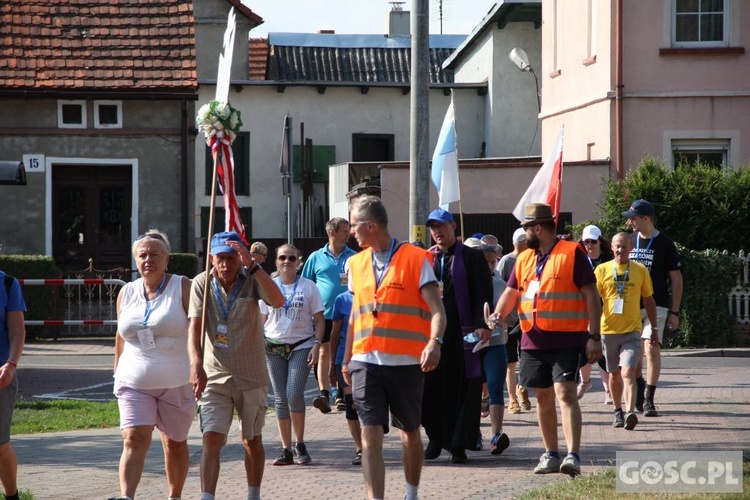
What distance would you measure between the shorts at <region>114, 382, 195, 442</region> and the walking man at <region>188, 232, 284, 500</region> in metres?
0.13

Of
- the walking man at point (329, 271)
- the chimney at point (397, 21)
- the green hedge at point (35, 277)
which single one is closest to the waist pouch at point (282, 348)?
the walking man at point (329, 271)

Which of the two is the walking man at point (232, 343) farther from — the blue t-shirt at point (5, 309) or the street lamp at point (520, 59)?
the street lamp at point (520, 59)

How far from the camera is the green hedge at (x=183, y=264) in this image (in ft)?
71.9

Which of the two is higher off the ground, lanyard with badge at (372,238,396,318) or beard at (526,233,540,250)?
beard at (526,233,540,250)

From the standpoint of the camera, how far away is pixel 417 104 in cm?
1354

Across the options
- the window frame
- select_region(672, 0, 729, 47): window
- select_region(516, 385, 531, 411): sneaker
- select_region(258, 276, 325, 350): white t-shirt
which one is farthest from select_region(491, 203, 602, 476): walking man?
the window frame

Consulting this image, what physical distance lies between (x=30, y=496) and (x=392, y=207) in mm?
15527

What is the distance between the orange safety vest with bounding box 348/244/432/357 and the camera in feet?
24.5

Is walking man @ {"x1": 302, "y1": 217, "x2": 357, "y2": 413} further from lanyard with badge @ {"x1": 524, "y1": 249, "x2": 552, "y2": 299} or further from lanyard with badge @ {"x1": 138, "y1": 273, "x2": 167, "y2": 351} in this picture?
lanyard with badge @ {"x1": 138, "y1": 273, "x2": 167, "y2": 351}

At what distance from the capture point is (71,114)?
23.6 metres

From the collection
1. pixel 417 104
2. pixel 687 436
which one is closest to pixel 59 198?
pixel 417 104

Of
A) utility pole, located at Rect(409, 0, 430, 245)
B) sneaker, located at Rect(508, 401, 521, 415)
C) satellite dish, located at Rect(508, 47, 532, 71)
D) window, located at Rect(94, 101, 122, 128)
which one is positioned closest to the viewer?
sneaker, located at Rect(508, 401, 521, 415)

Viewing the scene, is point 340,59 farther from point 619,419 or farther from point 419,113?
point 619,419

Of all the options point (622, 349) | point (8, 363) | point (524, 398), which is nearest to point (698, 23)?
point (524, 398)
